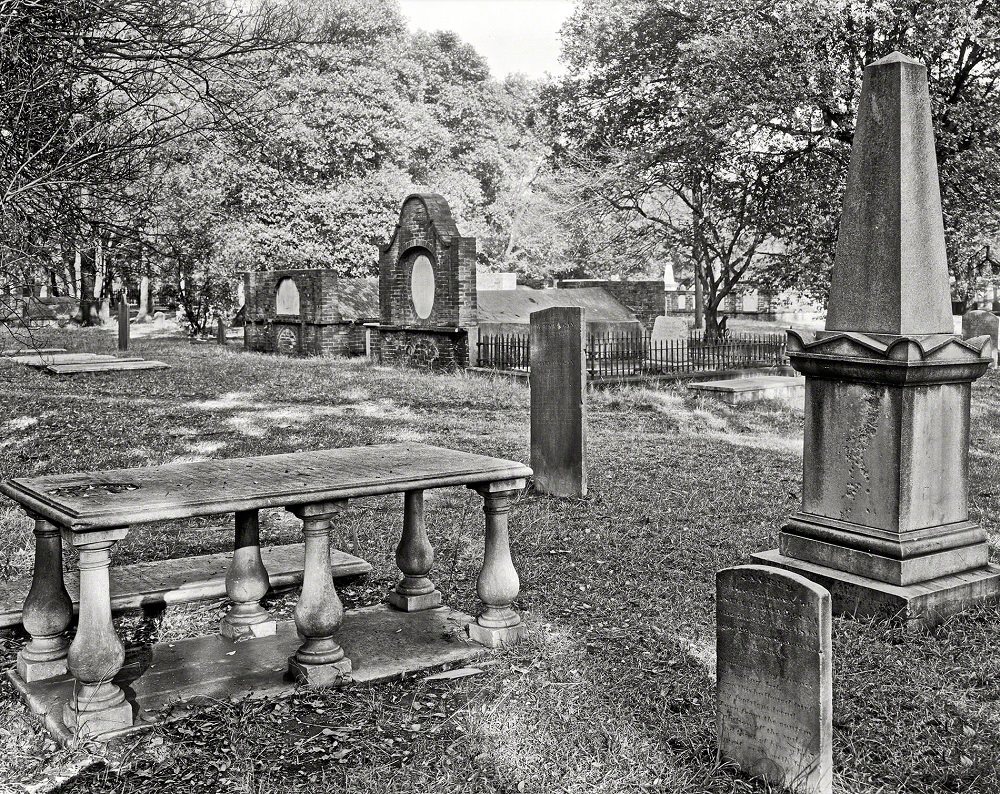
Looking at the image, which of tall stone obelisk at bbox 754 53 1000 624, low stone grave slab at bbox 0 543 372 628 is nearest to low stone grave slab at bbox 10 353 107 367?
low stone grave slab at bbox 0 543 372 628

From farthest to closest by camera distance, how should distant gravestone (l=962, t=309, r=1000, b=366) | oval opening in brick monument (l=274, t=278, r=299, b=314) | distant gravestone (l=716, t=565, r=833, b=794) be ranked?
oval opening in brick monument (l=274, t=278, r=299, b=314) → distant gravestone (l=962, t=309, r=1000, b=366) → distant gravestone (l=716, t=565, r=833, b=794)

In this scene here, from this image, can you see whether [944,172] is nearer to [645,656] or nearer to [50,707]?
[645,656]

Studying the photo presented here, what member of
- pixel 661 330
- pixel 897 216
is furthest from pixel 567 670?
pixel 661 330

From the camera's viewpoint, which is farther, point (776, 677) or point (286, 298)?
point (286, 298)

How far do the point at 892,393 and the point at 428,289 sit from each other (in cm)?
1615

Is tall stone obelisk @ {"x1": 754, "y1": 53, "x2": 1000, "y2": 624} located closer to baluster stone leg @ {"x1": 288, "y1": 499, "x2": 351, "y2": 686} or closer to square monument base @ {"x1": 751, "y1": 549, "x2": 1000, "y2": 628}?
square monument base @ {"x1": 751, "y1": 549, "x2": 1000, "y2": 628}

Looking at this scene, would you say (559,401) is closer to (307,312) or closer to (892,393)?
(892,393)

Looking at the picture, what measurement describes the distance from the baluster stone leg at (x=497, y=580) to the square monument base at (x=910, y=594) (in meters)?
1.86

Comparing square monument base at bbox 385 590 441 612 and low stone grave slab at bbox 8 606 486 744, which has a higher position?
square monument base at bbox 385 590 441 612

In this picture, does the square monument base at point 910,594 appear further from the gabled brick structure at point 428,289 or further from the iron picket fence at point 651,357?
the gabled brick structure at point 428,289

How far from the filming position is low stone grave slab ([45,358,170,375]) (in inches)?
674

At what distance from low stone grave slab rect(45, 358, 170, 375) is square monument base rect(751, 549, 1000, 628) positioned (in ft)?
48.4

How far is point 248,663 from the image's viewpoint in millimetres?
4586

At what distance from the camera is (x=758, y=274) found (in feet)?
80.2
